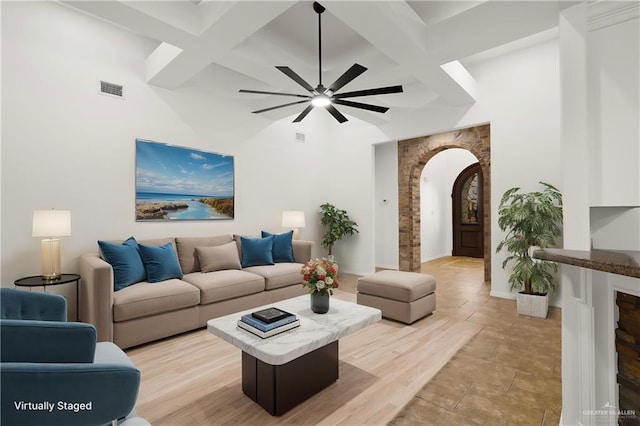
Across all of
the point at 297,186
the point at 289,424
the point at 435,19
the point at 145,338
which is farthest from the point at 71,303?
the point at 435,19

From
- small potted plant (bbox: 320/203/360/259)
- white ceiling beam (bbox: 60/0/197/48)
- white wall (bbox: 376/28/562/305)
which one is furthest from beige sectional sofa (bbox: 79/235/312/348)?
white wall (bbox: 376/28/562/305)

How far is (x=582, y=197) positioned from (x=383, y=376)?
1829 millimetres

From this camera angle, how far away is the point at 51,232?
9.55ft

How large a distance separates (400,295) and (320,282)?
1.42 m

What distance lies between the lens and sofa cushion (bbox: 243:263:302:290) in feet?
13.3

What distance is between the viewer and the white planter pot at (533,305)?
372 centimetres

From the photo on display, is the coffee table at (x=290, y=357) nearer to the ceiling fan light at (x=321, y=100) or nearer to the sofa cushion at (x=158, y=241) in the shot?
the sofa cushion at (x=158, y=241)

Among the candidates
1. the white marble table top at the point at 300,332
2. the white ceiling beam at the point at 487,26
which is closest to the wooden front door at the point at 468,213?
the white ceiling beam at the point at 487,26

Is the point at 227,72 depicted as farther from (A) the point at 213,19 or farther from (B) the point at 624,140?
(B) the point at 624,140

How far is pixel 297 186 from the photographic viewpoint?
5949 mm

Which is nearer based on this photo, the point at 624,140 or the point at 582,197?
the point at 624,140

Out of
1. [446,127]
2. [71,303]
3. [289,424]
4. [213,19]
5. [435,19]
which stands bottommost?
[289,424]

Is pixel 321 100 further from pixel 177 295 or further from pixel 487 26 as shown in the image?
pixel 177 295

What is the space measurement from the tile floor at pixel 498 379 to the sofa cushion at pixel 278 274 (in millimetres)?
1942
